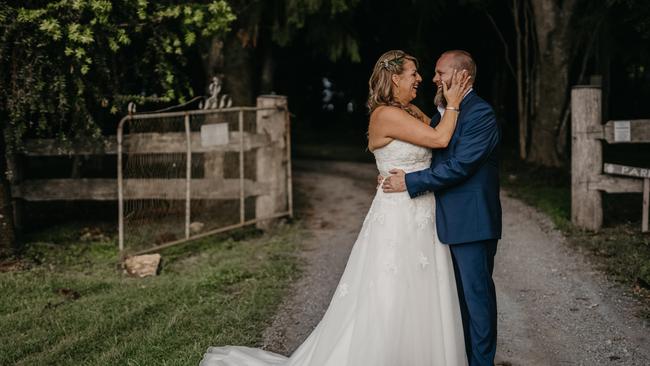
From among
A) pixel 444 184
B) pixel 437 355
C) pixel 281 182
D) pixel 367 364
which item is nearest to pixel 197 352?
pixel 367 364

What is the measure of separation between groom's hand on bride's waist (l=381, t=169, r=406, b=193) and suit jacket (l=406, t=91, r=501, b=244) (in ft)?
0.18

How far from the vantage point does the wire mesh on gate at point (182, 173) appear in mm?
8445

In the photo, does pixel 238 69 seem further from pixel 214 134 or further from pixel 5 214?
pixel 5 214

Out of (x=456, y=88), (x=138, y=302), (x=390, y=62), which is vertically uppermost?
(x=390, y=62)

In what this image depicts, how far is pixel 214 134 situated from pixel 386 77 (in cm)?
486

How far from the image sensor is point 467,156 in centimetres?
443

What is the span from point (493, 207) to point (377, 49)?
17735 mm

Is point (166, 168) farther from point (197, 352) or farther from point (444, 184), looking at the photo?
point (444, 184)

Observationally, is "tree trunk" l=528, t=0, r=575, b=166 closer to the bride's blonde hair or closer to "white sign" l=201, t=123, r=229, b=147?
"white sign" l=201, t=123, r=229, b=147

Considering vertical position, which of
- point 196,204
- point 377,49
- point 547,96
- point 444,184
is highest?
point 377,49

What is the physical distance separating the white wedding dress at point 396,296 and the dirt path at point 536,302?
0.94 m

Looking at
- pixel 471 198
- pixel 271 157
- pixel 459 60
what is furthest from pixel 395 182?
pixel 271 157

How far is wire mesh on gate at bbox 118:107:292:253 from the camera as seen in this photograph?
27.7ft

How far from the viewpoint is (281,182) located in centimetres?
1041
